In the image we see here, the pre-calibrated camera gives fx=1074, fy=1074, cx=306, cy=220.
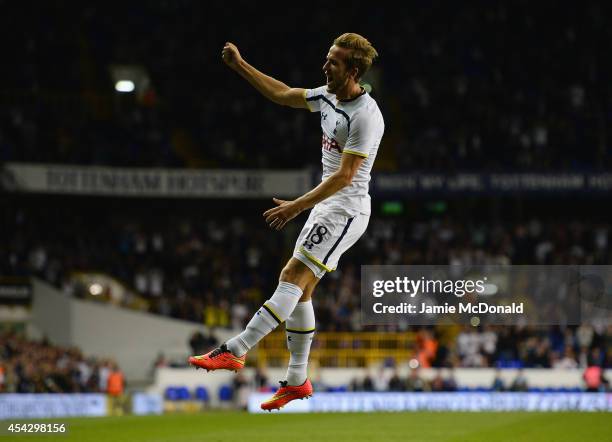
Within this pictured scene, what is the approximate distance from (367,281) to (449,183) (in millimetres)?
9519

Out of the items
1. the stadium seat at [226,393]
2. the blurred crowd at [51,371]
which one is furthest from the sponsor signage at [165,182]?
the stadium seat at [226,393]

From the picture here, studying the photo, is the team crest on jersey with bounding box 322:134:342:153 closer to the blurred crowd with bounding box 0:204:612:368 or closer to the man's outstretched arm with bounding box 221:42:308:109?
the man's outstretched arm with bounding box 221:42:308:109

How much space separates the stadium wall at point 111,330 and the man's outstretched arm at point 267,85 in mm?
22658

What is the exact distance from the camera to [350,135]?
27.6 feet

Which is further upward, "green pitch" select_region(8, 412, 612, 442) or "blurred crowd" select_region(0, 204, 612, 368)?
"blurred crowd" select_region(0, 204, 612, 368)

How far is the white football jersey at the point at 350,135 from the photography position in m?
8.40

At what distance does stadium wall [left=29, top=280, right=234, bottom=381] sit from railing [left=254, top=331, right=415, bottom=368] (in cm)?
361

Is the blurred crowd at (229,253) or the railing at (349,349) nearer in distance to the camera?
the railing at (349,349)

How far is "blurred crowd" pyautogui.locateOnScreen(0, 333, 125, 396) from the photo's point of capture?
85.5 feet

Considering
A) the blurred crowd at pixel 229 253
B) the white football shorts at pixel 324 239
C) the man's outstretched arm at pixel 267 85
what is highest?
the blurred crowd at pixel 229 253

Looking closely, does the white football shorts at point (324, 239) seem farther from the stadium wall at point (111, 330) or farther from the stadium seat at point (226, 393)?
the stadium wall at point (111, 330)

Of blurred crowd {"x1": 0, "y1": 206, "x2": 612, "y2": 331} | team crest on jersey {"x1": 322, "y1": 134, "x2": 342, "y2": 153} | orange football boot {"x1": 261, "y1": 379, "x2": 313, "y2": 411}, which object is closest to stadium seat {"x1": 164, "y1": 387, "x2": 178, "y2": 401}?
blurred crowd {"x1": 0, "y1": 206, "x2": 612, "y2": 331}

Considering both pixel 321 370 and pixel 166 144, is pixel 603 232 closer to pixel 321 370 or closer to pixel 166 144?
pixel 321 370

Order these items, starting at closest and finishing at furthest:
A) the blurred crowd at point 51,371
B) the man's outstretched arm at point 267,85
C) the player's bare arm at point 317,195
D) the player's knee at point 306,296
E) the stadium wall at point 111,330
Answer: the player's bare arm at point 317,195 → the player's knee at point 306,296 → the man's outstretched arm at point 267,85 → the blurred crowd at point 51,371 → the stadium wall at point 111,330
